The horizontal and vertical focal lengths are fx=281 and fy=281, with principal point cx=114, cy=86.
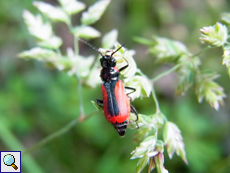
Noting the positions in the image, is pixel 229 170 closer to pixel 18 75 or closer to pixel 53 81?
pixel 53 81

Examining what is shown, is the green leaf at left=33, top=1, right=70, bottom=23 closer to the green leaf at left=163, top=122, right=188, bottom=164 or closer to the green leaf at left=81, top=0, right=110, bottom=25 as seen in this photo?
the green leaf at left=81, top=0, right=110, bottom=25

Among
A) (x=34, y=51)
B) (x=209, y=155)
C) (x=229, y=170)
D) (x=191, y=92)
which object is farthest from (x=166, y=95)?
(x=34, y=51)

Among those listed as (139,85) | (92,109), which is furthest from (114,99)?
(92,109)

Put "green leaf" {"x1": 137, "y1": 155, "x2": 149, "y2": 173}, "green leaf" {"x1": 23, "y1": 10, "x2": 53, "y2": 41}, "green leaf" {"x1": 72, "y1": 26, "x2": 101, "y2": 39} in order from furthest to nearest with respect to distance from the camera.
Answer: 1. "green leaf" {"x1": 72, "y1": 26, "x2": 101, "y2": 39}
2. "green leaf" {"x1": 23, "y1": 10, "x2": 53, "y2": 41}
3. "green leaf" {"x1": 137, "y1": 155, "x2": 149, "y2": 173}

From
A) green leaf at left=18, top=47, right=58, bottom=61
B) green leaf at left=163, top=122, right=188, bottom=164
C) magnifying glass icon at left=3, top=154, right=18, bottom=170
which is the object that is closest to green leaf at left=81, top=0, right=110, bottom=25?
green leaf at left=18, top=47, right=58, bottom=61

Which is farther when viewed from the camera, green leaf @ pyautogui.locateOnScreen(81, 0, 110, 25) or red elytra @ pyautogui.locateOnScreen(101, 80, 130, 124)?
green leaf @ pyautogui.locateOnScreen(81, 0, 110, 25)

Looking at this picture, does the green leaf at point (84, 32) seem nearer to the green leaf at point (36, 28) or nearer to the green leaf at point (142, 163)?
the green leaf at point (36, 28)

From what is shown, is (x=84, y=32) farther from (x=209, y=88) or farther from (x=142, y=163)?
(x=142, y=163)
